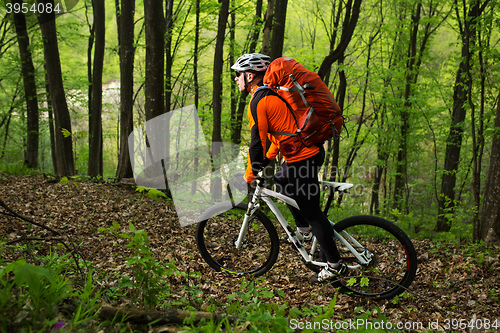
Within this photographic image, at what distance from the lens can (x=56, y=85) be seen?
30.3ft

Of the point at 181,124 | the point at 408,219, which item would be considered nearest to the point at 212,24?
the point at 181,124

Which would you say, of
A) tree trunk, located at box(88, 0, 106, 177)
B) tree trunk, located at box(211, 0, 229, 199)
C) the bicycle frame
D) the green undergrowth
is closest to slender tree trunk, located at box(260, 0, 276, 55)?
tree trunk, located at box(211, 0, 229, 199)

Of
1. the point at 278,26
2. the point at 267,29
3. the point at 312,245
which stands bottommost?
the point at 312,245

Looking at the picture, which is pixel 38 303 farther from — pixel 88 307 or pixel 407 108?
pixel 407 108

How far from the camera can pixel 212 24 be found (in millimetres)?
12922

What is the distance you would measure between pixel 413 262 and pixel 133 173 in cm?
704

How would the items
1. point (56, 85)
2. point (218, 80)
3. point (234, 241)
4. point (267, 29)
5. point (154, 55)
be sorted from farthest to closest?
point (218, 80) < point (56, 85) < point (154, 55) < point (267, 29) < point (234, 241)

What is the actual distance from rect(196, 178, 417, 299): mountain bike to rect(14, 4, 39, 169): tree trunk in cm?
990

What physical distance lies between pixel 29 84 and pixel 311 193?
11.9 metres

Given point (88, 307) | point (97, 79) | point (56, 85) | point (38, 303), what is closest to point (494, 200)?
point (88, 307)

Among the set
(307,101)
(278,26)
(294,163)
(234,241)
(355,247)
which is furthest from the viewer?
(278,26)

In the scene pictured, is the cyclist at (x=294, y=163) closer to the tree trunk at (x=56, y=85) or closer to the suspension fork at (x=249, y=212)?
the suspension fork at (x=249, y=212)

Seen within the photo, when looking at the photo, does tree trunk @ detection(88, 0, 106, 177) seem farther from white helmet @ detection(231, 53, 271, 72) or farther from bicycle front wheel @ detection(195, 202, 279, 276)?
white helmet @ detection(231, 53, 271, 72)

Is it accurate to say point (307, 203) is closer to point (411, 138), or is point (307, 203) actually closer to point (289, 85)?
point (289, 85)
